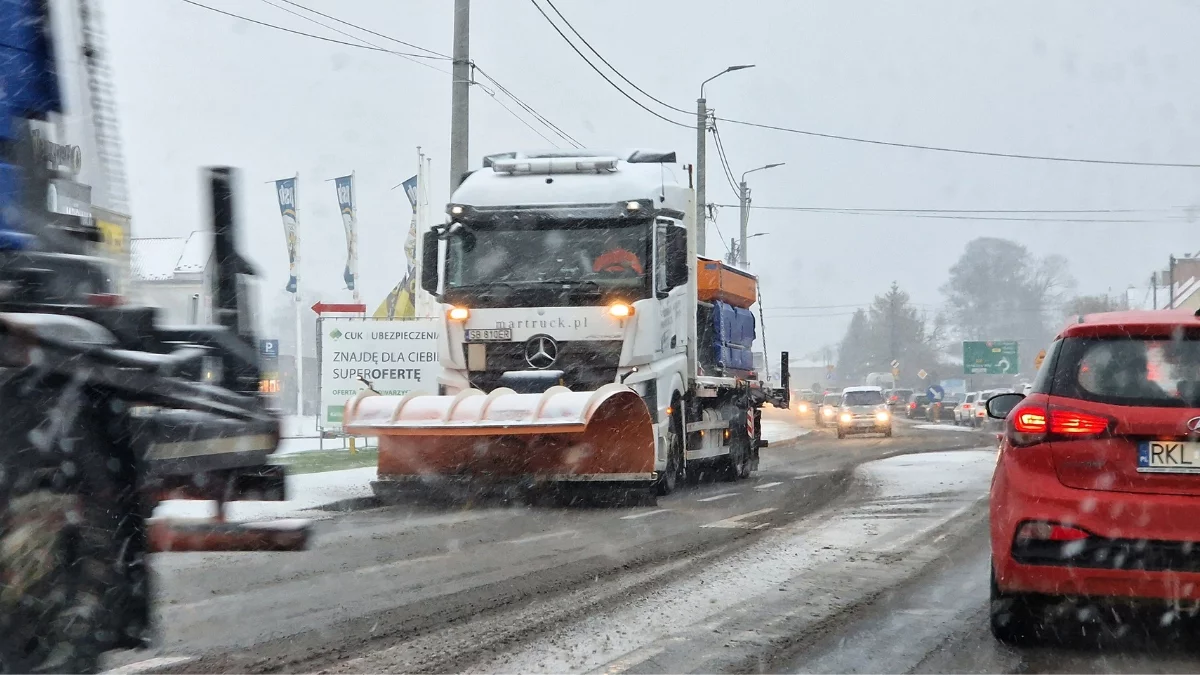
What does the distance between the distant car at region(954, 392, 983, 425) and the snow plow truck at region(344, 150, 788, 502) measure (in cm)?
4134

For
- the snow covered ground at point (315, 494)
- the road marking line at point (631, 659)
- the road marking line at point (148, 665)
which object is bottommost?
the snow covered ground at point (315, 494)

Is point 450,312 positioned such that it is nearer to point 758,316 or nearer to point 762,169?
point 758,316

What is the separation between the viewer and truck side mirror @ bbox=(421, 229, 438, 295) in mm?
14008

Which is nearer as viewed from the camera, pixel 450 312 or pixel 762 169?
pixel 450 312

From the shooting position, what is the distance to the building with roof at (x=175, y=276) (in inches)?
174

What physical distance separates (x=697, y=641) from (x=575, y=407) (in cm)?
598

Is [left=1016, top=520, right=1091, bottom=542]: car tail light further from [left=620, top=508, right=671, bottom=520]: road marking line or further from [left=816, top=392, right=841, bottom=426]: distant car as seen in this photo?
[left=816, top=392, right=841, bottom=426]: distant car

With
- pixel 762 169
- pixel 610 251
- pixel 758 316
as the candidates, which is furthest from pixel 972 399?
pixel 610 251

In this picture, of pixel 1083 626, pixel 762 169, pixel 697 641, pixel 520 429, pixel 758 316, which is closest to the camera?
pixel 697 641

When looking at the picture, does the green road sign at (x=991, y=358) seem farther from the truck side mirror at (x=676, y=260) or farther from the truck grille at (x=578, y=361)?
the truck grille at (x=578, y=361)

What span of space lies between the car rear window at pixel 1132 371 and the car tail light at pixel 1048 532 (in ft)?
1.95

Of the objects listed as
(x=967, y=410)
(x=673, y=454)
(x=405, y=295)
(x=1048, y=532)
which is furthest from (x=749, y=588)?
(x=967, y=410)

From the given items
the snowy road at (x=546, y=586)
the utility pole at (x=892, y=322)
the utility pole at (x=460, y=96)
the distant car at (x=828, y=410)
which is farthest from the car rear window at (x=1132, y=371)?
→ the utility pole at (x=892, y=322)

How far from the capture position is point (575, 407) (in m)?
12.0
